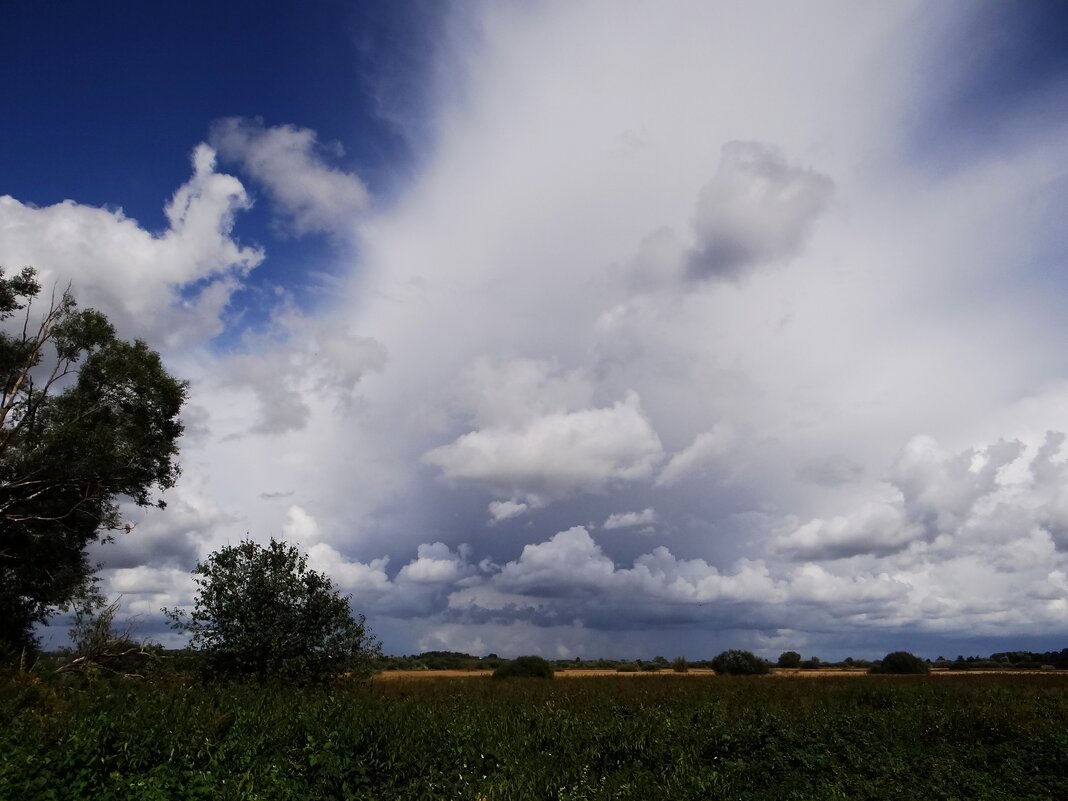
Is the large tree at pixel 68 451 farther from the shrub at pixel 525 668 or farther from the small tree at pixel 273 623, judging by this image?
the shrub at pixel 525 668

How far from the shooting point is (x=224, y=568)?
24.2 metres

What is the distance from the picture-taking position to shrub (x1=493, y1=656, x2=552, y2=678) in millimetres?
43897

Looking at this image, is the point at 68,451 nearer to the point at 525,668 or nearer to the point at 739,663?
the point at 525,668

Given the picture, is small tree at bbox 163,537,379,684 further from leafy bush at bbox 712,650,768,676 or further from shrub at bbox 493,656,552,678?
leafy bush at bbox 712,650,768,676

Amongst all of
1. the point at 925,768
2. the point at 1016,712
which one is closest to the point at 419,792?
the point at 925,768

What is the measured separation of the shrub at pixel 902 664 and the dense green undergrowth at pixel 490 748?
31.4 metres

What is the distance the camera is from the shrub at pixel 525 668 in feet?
144

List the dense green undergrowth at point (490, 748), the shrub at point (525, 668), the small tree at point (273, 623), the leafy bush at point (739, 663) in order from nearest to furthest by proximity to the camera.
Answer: the dense green undergrowth at point (490, 748), the small tree at point (273, 623), the shrub at point (525, 668), the leafy bush at point (739, 663)

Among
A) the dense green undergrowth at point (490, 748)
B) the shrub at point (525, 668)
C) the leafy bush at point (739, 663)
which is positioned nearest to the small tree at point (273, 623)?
the dense green undergrowth at point (490, 748)

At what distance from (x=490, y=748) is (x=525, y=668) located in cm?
3153

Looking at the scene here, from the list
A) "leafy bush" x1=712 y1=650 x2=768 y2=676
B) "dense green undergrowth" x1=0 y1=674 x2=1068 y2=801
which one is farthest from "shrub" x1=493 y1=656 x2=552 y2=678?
"dense green undergrowth" x1=0 y1=674 x2=1068 y2=801

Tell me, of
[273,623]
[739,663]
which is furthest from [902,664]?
[273,623]

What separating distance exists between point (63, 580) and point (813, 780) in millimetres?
Result: 28454

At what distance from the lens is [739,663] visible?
5306cm
